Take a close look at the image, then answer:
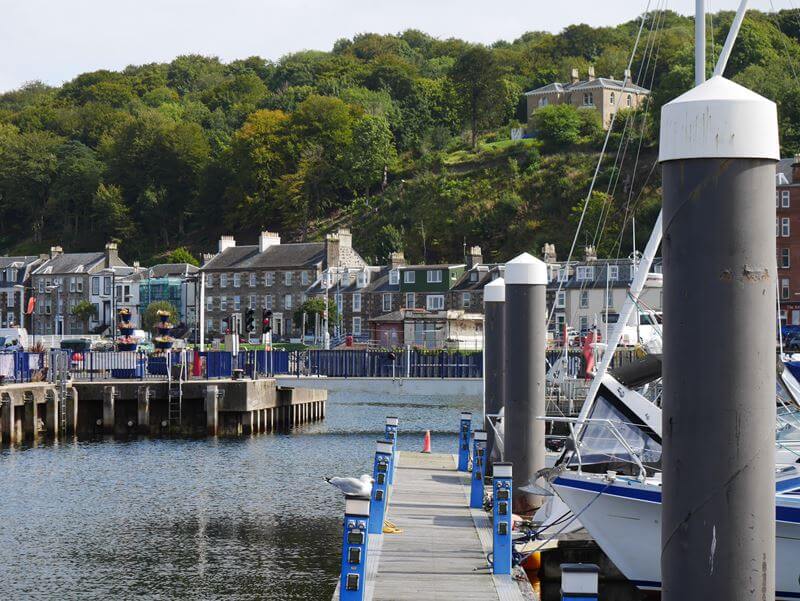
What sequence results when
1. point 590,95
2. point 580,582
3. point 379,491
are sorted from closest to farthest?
point 580,582, point 379,491, point 590,95

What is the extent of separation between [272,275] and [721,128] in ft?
374

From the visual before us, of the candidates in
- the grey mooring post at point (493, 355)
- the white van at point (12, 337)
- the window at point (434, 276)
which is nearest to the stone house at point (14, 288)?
the white van at point (12, 337)

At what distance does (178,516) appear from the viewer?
30438mm

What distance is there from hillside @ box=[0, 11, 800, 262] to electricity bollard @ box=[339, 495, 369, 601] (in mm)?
104693

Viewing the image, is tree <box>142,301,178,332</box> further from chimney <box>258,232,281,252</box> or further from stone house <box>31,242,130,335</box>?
chimney <box>258,232,281,252</box>

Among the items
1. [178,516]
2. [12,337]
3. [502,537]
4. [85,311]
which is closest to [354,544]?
[502,537]

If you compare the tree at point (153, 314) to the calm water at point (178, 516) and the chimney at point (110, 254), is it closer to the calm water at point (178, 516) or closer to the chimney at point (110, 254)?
the chimney at point (110, 254)

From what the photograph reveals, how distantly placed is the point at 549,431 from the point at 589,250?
202 ft

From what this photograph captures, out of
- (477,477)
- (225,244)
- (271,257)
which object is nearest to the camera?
(477,477)

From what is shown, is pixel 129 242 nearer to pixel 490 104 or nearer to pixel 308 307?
pixel 490 104

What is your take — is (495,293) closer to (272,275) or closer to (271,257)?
(272,275)

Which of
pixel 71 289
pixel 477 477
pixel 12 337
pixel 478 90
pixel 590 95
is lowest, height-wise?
pixel 477 477

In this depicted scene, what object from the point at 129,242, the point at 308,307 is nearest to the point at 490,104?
the point at 129,242

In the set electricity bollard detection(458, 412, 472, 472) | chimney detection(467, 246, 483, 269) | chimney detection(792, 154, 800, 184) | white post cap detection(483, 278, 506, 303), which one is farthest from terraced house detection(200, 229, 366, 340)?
white post cap detection(483, 278, 506, 303)
